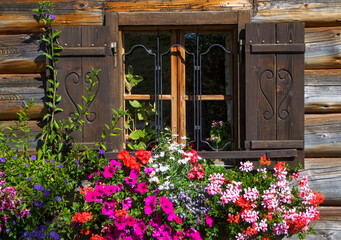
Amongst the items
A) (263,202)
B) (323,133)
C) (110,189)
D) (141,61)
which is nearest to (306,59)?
(323,133)

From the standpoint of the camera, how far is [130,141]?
13.3 ft

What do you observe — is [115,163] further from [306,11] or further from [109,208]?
[306,11]

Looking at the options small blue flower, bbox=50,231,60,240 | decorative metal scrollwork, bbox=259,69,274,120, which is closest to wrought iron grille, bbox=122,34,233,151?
decorative metal scrollwork, bbox=259,69,274,120

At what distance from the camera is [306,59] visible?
3836 mm

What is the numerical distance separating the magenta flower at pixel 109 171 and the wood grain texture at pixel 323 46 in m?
1.84

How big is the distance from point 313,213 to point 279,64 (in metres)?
1.22

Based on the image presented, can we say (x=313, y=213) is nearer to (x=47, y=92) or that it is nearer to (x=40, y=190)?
(x=40, y=190)

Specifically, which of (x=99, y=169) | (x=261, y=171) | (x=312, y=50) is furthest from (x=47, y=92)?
(x=312, y=50)

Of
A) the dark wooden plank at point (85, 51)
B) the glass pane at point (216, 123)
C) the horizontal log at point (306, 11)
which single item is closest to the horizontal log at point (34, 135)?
the dark wooden plank at point (85, 51)

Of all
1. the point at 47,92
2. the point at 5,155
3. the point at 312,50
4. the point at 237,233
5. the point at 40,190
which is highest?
the point at 312,50

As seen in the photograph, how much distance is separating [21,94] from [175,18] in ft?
4.79

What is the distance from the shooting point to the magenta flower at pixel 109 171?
11.5 ft

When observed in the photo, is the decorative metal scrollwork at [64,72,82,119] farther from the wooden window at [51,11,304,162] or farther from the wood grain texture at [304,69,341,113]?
the wood grain texture at [304,69,341,113]

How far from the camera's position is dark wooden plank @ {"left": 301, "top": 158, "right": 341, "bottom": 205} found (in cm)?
387
